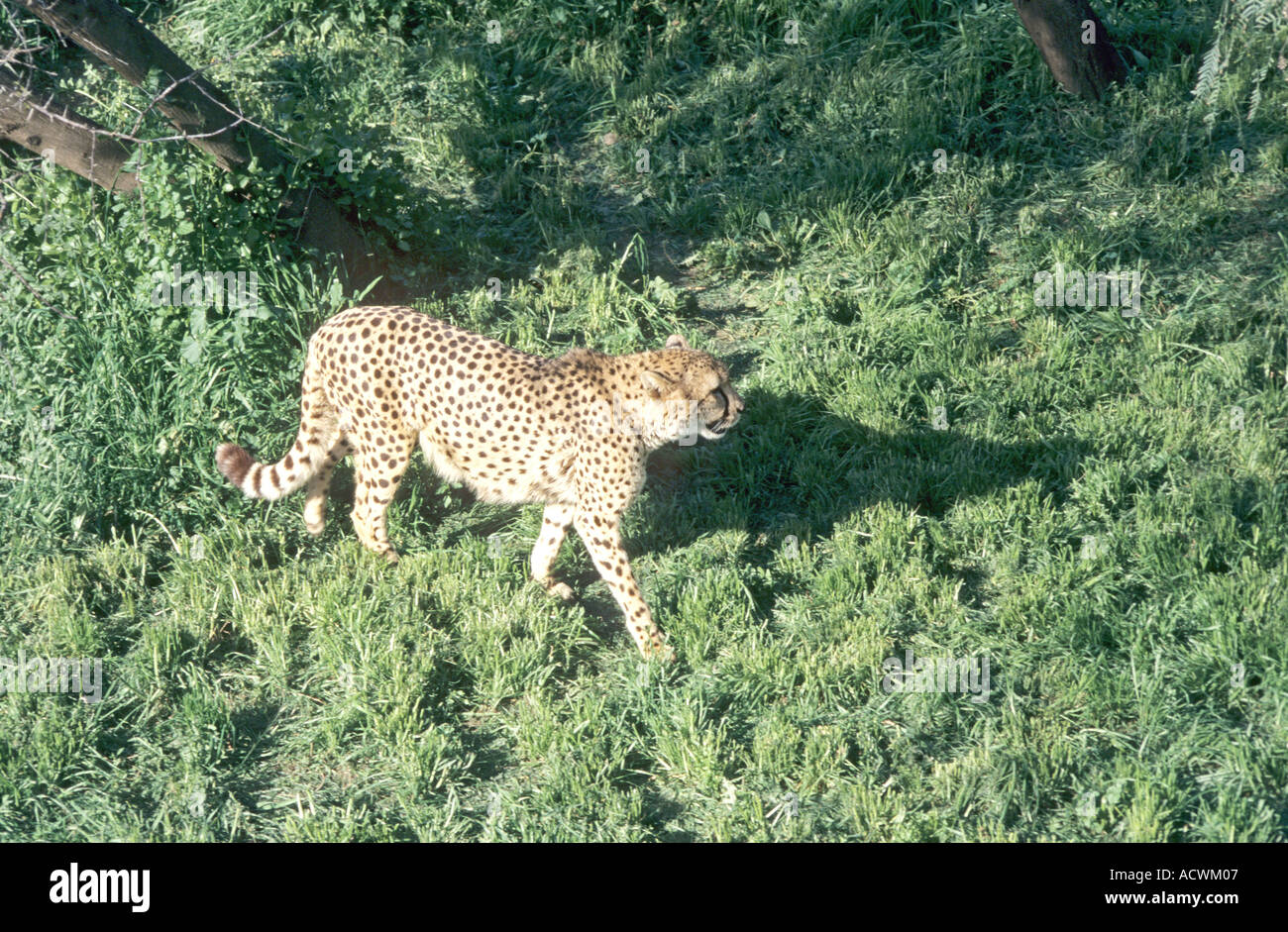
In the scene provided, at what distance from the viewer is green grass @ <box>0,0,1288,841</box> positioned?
4.93m

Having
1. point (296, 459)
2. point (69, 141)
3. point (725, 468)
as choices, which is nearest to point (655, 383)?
point (725, 468)

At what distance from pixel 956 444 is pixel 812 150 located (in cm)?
285

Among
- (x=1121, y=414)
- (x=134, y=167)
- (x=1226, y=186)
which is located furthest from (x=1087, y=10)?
(x=134, y=167)

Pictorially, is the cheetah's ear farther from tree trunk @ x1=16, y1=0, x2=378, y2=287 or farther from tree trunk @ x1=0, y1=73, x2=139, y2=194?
tree trunk @ x1=0, y1=73, x2=139, y2=194

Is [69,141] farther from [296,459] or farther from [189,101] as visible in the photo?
[296,459]

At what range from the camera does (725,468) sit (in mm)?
6535

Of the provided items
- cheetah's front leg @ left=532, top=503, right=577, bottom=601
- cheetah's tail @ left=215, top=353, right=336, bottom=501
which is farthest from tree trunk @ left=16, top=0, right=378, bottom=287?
cheetah's front leg @ left=532, top=503, right=577, bottom=601

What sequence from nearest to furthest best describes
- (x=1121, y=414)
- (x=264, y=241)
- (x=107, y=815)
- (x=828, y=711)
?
(x=107, y=815), (x=828, y=711), (x=1121, y=414), (x=264, y=241)

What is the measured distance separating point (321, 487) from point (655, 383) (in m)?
1.81

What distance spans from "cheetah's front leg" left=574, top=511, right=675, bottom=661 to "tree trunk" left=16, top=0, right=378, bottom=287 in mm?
2653

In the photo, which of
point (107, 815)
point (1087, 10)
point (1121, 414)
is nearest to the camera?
point (107, 815)

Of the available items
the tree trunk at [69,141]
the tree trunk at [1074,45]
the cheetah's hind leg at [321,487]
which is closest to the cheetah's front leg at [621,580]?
the cheetah's hind leg at [321,487]

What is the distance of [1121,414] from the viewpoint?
639cm

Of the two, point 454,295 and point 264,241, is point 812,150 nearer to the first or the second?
point 454,295
